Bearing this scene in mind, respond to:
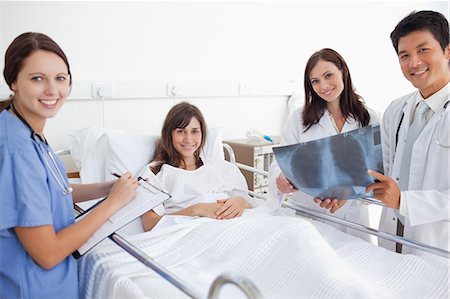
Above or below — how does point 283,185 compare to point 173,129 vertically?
below

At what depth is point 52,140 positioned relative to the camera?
8.97ft

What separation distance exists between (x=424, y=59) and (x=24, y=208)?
151 centimetres

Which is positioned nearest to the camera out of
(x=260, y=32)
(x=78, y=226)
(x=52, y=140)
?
(x=78, y=226)

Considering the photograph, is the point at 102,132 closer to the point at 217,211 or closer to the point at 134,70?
the point at 134,70

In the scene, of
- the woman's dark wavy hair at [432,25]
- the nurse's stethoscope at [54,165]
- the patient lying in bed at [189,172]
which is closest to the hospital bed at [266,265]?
the nurse's stethoscope at [54,165]

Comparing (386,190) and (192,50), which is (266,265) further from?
(192,50)

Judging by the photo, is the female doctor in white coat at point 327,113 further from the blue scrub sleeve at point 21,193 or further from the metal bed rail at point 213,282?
the blue scrub sleeve at point 21,193

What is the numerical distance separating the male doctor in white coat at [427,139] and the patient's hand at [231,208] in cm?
75

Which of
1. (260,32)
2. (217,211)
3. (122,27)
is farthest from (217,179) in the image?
(260,32)

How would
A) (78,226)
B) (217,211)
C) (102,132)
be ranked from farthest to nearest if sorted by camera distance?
(102,132) < (217,211) < (78,226)

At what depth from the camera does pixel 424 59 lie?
158cm

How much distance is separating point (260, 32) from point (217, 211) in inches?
88.1

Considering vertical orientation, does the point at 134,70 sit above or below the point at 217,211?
above

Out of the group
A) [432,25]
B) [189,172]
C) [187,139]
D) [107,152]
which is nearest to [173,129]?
[187,139]
